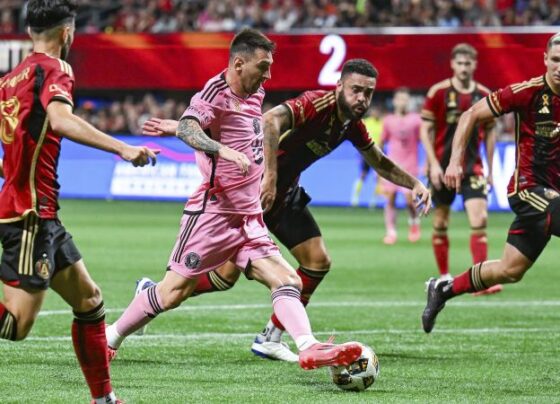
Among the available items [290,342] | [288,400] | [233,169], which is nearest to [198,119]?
[233,169]

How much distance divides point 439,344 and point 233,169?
2787 mm

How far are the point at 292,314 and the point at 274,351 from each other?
5.97 ft

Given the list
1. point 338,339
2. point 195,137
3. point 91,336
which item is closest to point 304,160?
point 338,339

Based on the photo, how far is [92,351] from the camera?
21.9ft

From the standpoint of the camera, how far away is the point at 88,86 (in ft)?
107

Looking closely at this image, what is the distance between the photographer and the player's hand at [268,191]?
848 cm

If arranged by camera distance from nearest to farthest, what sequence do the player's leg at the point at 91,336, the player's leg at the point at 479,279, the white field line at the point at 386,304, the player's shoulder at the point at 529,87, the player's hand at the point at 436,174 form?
the player's leg at the point at 91,336
the player's shoulder at the point at 529,87
the player's leg at the point at 479,279
the white field line at the point at 386,304
the player's hand at the point at 436,174

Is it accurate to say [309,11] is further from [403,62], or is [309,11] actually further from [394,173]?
[394,173]

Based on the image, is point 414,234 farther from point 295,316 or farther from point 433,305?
point 295,316

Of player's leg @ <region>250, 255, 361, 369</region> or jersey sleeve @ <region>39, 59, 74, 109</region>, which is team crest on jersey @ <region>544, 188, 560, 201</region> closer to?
player's leg @ <region>250, 255, 361, 369</region>

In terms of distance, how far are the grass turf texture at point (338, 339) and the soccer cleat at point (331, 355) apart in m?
0.37

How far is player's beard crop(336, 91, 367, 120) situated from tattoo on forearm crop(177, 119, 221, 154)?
1.58 metres

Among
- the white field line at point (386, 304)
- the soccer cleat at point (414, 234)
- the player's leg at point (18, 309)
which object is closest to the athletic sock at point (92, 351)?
the player's leg at point (18, 309)

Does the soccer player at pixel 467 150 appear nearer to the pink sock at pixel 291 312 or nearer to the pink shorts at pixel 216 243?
the pink shorts at pixel 216 243
